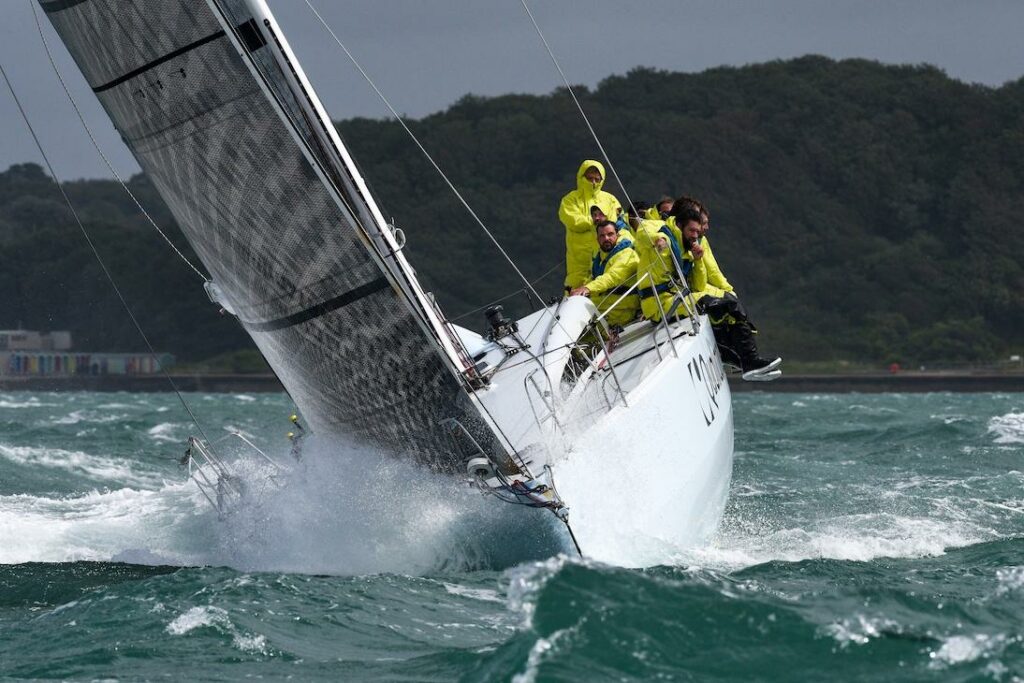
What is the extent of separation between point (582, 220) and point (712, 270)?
0.71 m

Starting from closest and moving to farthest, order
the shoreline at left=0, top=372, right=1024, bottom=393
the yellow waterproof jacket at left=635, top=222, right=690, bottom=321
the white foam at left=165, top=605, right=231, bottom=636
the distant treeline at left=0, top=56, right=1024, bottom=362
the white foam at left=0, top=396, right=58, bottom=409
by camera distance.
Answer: the white foam at left=165, top=605, right=231, bottom=636, the yellow waterproof jacket at left=635, top=222, right=690, bottom=321, the white foam at left=0, top=396, right=58, bottom=409, the shoreline at left=0, top=372, right=1024, bottom=393, the distant treeline at left=0, top=56, right=1024, bottom=362

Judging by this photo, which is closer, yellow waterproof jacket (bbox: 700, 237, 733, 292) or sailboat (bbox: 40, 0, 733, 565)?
sailboat (bbox: 40, 0, 733, 565)

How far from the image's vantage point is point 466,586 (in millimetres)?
5895

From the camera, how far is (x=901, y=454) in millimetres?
12898

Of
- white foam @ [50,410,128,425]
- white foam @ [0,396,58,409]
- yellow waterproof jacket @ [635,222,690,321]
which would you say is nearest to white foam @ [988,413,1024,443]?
yellow waterproof jacket @ [635,222,690,321]

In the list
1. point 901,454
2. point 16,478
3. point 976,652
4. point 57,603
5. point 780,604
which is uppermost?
point 16,478

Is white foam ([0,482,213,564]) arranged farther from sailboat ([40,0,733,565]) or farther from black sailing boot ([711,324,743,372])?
black sailing boot ([711,324,743,372])

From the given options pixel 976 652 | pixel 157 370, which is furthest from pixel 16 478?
pixel 157 370

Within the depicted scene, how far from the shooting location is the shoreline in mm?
40450

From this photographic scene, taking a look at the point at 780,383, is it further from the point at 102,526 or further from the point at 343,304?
the point at 343,304

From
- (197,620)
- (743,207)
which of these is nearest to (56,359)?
(743,207)

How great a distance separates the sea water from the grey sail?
0.29m

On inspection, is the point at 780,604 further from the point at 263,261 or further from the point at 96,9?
the point at 96,9

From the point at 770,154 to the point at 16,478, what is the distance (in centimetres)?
4790
